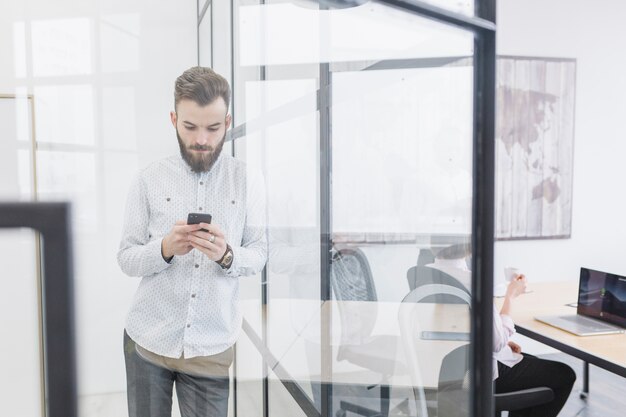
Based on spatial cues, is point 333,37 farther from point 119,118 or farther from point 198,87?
point 119,118

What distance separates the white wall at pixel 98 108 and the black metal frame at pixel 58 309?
2.30ft

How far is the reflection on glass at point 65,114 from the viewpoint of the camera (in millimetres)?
897

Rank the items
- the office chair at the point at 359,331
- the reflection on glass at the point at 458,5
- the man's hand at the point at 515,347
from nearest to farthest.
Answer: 1. the reflection on glass at the point at 458,5
2. the office chair at the point at 359,331
3. the man's hand at the point at 515,347

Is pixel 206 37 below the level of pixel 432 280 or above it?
above

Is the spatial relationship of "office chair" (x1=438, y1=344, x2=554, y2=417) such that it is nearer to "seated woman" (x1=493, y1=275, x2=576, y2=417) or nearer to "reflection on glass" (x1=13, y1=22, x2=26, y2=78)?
"seated woman" (x1=493, y1=275, x2=576, y2=417)

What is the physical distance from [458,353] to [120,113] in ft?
2.85

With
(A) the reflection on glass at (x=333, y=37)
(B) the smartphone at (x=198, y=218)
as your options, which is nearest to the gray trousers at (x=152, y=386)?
→ (B) the smartphone at (x=198, y=218)

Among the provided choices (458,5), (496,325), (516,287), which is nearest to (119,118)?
(458,5)

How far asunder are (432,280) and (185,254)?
58 centimetres

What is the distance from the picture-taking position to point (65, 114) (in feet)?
3.02

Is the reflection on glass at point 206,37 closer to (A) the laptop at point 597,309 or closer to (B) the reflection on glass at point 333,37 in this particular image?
(B) the reflection on glass at point 333,37

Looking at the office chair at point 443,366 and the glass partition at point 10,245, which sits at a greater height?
the glass partition at point 10,245

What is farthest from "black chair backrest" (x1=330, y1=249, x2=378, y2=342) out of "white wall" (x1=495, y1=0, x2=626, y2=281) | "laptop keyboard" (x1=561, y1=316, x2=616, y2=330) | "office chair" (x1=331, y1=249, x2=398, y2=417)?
"white wall" (x1=495, y1=0, x2=626, y2=281)

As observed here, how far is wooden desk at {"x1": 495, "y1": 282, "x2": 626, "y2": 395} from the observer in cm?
167
